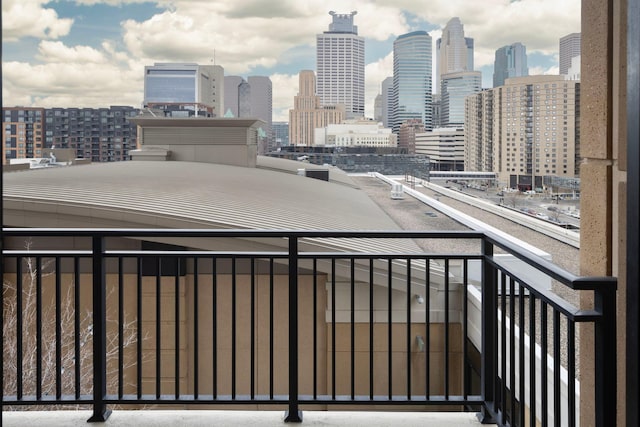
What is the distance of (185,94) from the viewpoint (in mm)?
36125

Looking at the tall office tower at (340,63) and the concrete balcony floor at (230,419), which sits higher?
the tall office tower at (340,63)

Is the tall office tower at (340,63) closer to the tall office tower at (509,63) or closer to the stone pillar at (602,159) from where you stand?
the tall office tower at (509,63)

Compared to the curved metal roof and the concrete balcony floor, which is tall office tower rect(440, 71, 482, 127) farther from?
the concrete balcony floor

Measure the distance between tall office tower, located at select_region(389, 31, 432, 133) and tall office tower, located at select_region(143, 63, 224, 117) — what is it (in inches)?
550

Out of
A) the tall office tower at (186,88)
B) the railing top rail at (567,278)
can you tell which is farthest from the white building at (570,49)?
the tall office tower at (186,88)

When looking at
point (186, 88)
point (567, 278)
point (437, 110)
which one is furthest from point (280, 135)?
point (567, 278)

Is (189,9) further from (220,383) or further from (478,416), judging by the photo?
(478,416)

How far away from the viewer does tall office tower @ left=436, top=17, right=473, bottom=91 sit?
42.8 m

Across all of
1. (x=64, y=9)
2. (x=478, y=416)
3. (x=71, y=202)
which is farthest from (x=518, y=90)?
(x=64, y=9)

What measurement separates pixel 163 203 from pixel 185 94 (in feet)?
94.0

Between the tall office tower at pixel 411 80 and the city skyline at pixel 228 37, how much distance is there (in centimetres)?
122

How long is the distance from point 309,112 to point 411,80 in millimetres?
9104

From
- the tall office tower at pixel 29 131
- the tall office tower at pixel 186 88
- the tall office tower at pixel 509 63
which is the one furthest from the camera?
the tall office tower at pixel 509 63

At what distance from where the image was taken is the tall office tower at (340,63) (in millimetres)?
48312
